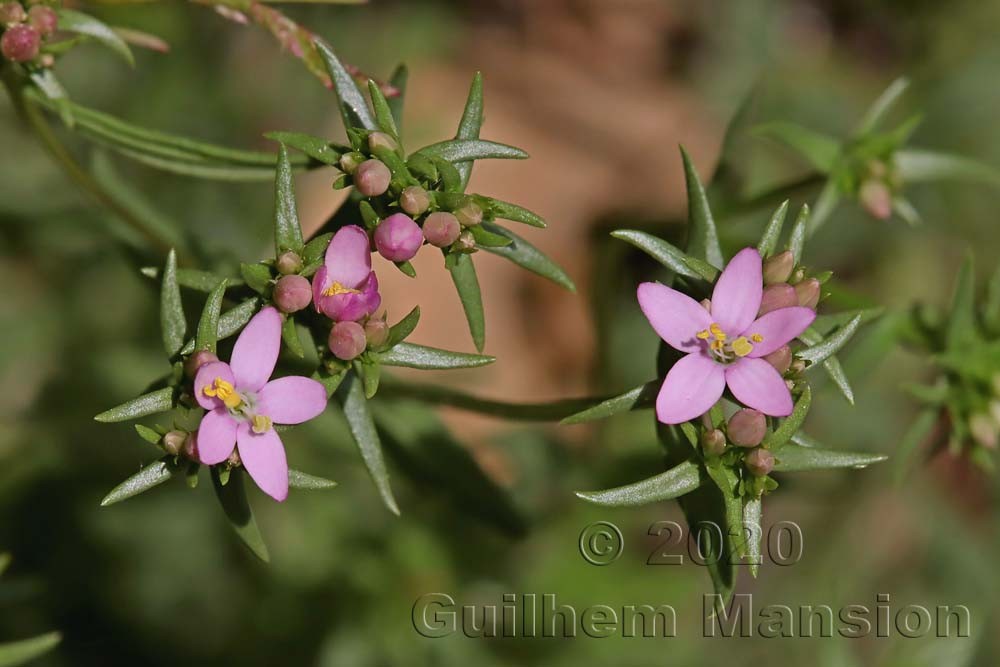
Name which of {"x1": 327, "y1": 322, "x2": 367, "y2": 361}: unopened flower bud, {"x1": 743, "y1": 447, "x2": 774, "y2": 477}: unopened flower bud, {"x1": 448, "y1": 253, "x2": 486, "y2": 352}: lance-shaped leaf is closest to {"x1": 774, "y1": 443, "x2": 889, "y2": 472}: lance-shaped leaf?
{"x1": 743, "y1": 447, "x2": 774, "y2": 477}: unopened flower bud

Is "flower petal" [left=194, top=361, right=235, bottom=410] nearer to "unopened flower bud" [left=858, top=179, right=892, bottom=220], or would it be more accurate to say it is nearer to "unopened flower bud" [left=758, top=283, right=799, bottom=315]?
"unopened flower bud" [left=758, top=283, right=799, bottom=315]

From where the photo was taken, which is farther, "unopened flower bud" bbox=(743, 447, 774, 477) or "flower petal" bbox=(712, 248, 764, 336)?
→ "flower petal" bbox=(712, 248, 764, 336)

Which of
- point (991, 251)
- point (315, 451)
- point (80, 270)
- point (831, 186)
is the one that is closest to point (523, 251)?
point (831, 186)

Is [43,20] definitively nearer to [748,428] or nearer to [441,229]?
[441,229]

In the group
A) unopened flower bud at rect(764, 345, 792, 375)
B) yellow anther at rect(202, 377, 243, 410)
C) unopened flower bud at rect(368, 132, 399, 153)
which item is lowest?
yellow anther at rect(202, 377, 243, 410)

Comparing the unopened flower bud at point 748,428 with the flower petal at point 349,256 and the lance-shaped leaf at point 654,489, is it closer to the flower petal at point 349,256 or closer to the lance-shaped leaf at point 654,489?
the lance-shaped leaf at point 654,489

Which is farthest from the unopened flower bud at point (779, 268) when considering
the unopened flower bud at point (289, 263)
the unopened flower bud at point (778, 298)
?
the unopened flower bud at point (289, 263)
